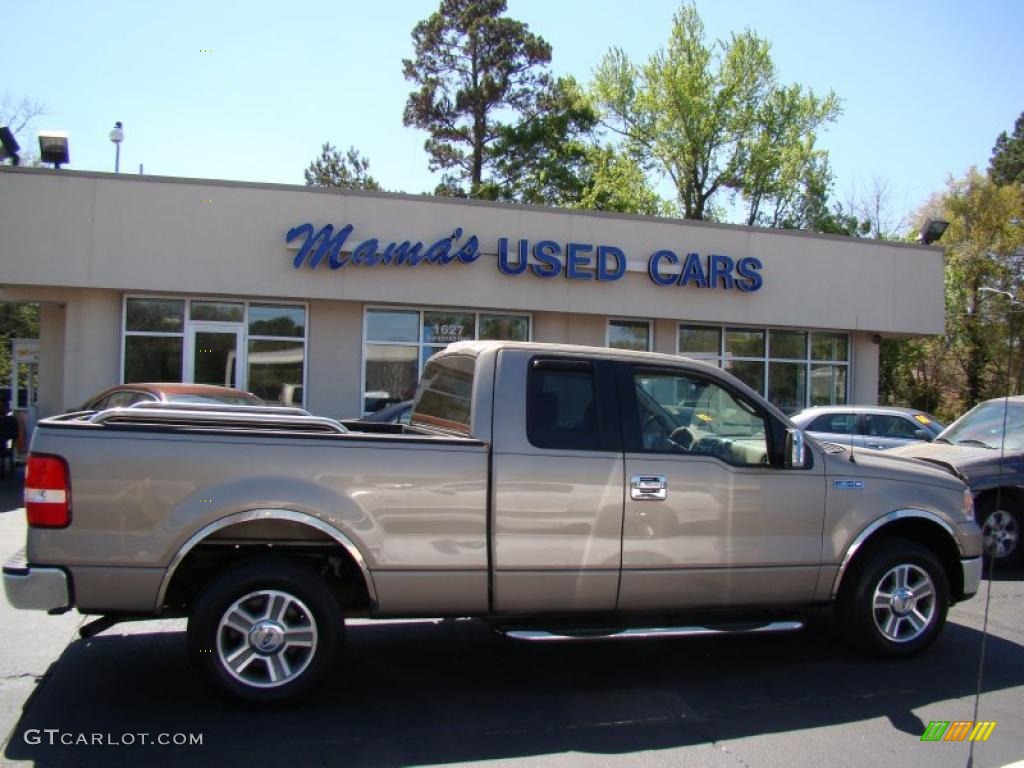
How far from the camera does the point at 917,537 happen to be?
6004 mm

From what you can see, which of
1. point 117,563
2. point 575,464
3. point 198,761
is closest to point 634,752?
point 575,464

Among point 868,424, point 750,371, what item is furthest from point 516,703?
point 750,371

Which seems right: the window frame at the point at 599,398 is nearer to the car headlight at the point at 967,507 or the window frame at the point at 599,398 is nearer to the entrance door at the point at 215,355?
the car headlight at the point at 967,507

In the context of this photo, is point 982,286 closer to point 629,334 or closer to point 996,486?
point 629,334

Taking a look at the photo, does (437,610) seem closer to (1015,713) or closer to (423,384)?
(423,384)

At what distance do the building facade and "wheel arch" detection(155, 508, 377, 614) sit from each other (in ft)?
38.3

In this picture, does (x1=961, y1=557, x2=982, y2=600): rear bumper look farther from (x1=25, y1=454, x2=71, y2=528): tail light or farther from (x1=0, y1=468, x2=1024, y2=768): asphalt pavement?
(x1=25, y1=454, x2=71, y2=528): tail light

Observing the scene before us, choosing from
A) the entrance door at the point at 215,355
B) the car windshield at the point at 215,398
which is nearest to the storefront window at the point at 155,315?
the entrance door at the point at 215,355

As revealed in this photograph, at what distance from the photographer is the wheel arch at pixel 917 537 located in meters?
5.59

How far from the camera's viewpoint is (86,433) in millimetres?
4418

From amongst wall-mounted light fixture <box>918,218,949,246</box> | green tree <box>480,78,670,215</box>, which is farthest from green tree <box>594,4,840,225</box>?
wall-mounted light fixture <box>918,218,949,246</box>

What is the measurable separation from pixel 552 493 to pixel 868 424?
365 inches

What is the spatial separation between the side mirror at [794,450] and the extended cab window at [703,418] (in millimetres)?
131

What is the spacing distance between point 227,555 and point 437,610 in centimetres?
120
